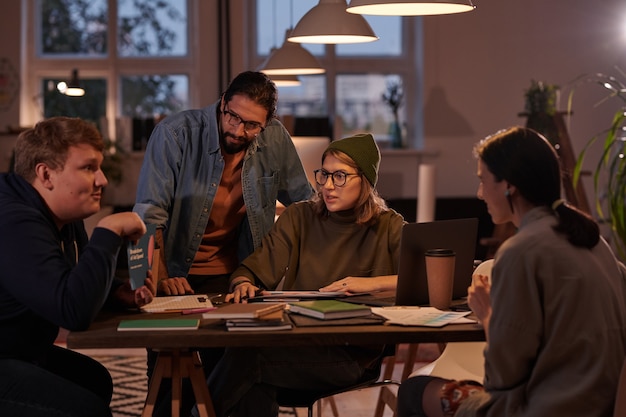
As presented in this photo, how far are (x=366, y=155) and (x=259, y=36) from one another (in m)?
5.85

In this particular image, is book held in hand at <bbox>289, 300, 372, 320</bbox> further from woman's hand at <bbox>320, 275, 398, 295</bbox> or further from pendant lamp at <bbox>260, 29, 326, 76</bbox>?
pendant lamp at <bbox>260, 29, 326, 76</bbox>

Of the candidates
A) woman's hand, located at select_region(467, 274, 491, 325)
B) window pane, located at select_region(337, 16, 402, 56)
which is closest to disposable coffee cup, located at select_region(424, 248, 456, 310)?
woman's hand, located at select_region(467, 274, 491, 325)

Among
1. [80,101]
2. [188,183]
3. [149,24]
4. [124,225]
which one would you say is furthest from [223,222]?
[149,24]

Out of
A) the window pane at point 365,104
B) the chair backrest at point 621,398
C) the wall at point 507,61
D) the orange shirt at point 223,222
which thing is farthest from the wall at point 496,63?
the chair backrest at point 621,398

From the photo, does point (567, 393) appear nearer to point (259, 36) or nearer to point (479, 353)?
point (479, 353)

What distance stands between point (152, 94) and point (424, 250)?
254 inches

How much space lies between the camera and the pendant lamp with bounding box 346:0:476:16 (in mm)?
2902

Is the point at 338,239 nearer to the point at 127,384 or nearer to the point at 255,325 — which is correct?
the point at 255,325

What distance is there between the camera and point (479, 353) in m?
3.21

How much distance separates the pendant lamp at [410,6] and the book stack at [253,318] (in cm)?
98

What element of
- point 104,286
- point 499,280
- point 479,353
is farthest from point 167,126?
point 499,280

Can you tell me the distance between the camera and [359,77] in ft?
29.9

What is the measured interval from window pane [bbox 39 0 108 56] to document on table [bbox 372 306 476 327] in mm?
6711

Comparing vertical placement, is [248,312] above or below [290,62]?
below
